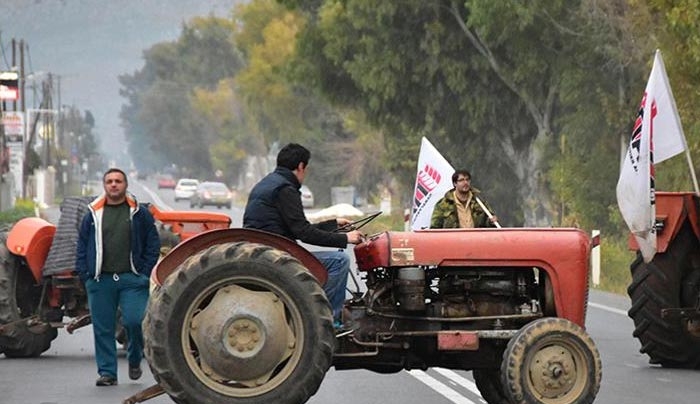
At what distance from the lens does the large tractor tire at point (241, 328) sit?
1201cm

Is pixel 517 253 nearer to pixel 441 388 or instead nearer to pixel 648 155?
pixel 441 388

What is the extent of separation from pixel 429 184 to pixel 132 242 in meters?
8.83

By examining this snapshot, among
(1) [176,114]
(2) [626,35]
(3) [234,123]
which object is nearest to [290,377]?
(2) [626,35]

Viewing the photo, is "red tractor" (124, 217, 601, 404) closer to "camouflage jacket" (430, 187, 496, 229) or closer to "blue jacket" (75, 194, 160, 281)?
"blue jacket" (75, 194, 160, 281)

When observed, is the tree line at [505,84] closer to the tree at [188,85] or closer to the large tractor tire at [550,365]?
the large tractor tire at [550,365]

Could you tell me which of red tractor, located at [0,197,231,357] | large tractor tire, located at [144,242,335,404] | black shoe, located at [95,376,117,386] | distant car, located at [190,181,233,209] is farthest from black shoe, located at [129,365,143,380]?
distant car, located at [190,181,233,209]

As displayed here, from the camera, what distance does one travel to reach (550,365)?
495 inches

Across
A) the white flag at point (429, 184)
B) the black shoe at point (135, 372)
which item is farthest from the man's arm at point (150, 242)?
the white flag at point (429, 184)

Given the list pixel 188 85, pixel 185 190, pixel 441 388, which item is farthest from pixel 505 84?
pixel 188 85

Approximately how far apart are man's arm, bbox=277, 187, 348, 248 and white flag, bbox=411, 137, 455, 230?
Result: 1068cm

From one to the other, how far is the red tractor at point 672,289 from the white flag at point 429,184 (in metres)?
6.47

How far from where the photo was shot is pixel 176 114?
178 meters

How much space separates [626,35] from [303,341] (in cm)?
2809

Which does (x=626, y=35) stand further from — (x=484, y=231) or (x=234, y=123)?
(x=234, y=123)
